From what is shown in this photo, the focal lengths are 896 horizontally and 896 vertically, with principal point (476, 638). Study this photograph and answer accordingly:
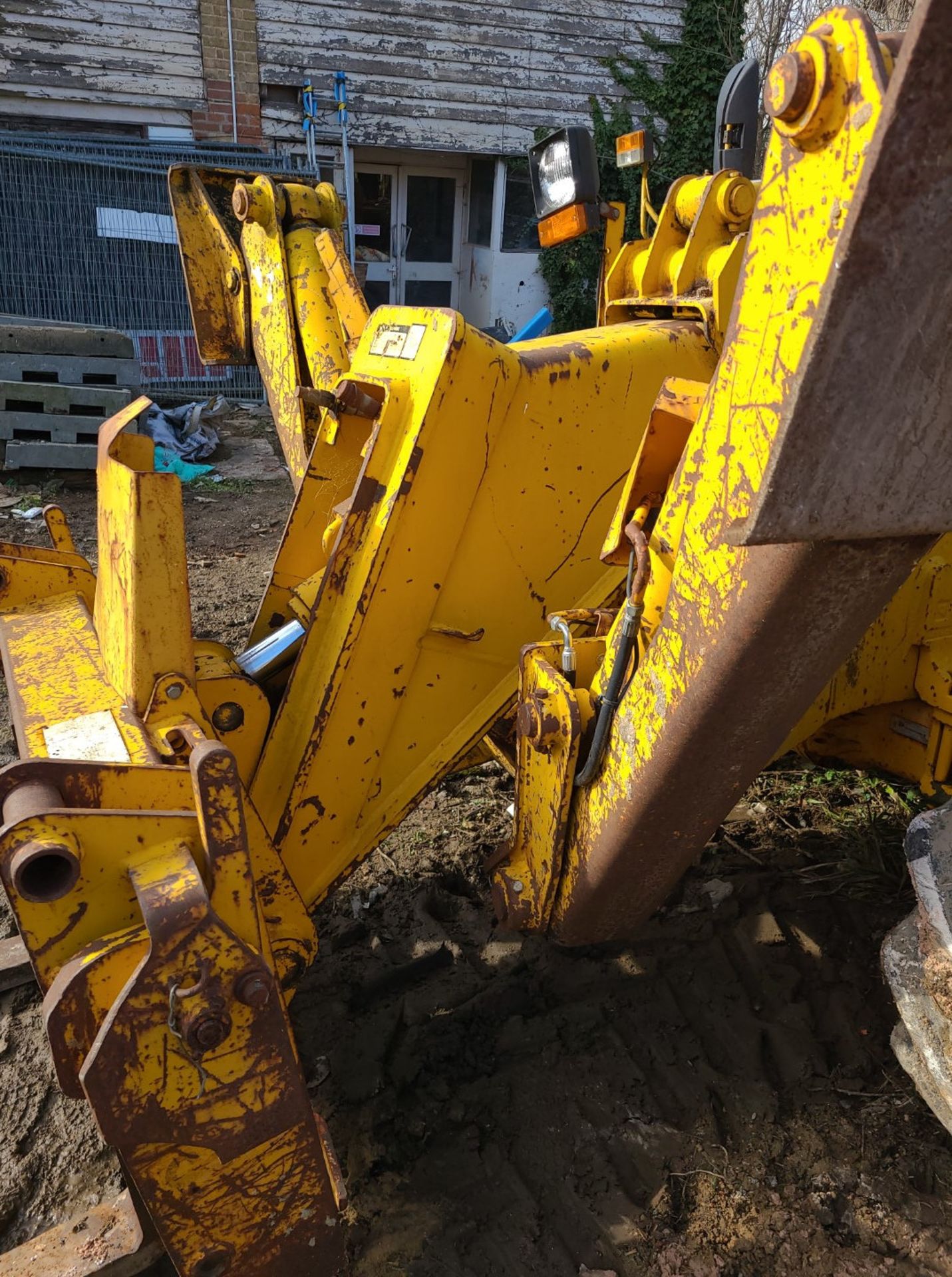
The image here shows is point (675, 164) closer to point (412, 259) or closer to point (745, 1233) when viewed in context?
point (412, 259)

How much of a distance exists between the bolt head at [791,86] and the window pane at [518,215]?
37.8ft

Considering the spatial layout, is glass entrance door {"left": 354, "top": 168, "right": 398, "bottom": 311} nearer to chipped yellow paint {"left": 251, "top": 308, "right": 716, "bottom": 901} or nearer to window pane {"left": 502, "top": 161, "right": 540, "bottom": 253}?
window pane {"left": 502, "top": 161, "right": 540, "bottom": 253}

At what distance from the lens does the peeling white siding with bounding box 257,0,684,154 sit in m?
10.5

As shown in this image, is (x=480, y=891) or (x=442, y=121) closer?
(x=480, y=891)

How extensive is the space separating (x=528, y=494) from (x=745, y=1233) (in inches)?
67.7

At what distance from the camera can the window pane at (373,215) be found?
1166 centimetres

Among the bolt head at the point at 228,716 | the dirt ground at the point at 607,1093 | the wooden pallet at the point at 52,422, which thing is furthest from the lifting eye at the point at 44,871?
the wooden pallet at the point at 52,422

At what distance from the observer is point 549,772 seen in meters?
1.95

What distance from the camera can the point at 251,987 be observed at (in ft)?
4.75

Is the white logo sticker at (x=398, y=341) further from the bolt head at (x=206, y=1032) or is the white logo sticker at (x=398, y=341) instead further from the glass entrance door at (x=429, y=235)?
the glass entrance door at (x=429, y=235)

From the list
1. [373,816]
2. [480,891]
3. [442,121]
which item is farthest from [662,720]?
[442,121]

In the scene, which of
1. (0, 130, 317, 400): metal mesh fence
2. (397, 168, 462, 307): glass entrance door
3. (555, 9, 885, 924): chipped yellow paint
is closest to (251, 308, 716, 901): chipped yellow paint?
(555, 9, 885, 924): chipped yellow paint

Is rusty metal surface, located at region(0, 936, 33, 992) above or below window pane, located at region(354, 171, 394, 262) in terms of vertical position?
below

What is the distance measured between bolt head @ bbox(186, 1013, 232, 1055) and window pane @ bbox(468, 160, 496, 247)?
1209 centimetres
